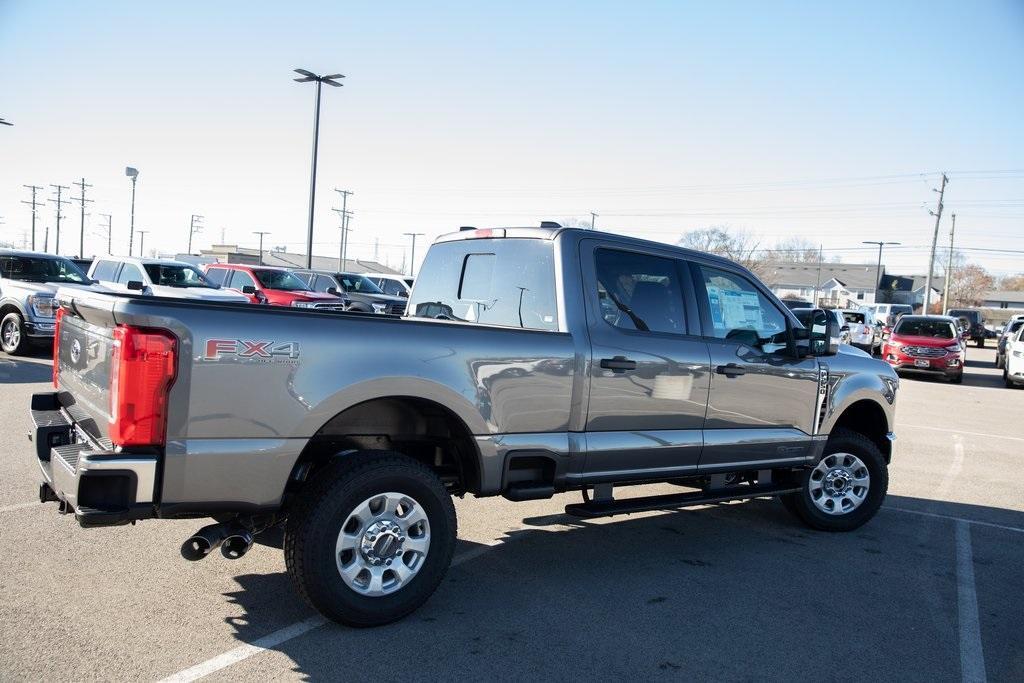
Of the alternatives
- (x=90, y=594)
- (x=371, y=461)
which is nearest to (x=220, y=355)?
(x=371, y=461)

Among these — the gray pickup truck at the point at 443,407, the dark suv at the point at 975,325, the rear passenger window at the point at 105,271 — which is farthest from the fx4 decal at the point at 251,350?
the dark suv at the point at 975,325

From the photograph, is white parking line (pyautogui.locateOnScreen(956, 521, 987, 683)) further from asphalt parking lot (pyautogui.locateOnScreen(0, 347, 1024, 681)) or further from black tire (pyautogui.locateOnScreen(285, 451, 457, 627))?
black tire (pyautogui.locateOnScreen(285, 451, 457, 627))

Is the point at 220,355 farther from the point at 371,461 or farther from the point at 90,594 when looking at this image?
the point at 90,594

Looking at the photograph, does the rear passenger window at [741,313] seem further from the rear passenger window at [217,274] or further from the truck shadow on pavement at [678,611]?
the rear passenger window at [217,274]

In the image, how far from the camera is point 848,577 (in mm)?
5328

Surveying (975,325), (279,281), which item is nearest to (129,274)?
(279,281)

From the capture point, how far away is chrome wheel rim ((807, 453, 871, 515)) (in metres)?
6.40

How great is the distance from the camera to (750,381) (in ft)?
18.5

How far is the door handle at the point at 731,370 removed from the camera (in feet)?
17.8

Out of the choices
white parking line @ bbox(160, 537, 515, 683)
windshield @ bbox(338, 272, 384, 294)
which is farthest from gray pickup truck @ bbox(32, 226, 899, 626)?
windshield @ bbox(338, 272, 384, 294)

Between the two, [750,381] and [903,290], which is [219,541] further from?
[903,290]

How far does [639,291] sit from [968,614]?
2670mm

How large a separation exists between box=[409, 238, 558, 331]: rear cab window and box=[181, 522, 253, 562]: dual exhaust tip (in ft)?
6.35

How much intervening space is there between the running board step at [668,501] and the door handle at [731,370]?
80 centimetres
